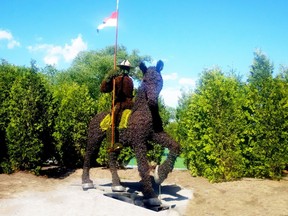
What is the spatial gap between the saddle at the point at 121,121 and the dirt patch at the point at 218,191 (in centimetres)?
265

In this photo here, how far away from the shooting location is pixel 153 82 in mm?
8086

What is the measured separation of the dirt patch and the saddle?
2650 mm

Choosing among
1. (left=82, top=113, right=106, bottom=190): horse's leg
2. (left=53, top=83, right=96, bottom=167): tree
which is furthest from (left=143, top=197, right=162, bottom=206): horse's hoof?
(left=53, top=83, right=96, bottom=167): tree

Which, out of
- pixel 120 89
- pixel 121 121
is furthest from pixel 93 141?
pixel 120 89

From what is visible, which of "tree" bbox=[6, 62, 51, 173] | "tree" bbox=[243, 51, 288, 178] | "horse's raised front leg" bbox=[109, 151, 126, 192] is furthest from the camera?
"tree" bbox=[6, 62, 51, 173]

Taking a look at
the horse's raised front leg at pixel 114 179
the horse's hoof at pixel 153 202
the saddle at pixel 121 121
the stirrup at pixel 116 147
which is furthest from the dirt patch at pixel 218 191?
the saddle at pixel 121 121

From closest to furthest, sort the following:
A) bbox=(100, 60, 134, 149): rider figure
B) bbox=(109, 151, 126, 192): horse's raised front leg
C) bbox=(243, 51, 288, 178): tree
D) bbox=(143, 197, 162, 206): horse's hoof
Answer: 1. bbox=(143, 197, 162, 206): horse's hoof
2. bbox=(100, 60, 134, 149): rider figure
3. bbox=(109, 151, 126, 192): horse's raised front leg
4. bbox=(243, 51, 288, 178): tree

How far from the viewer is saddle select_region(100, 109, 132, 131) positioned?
29.7ft

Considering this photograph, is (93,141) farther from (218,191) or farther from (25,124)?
(25,124)

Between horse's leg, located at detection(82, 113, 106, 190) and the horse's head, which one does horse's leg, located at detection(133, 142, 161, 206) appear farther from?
horse's leg, located at detection(82, 113, 106, 190)

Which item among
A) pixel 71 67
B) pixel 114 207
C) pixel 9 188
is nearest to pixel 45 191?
pixel 9 188

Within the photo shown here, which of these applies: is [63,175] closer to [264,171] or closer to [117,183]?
[117,183]

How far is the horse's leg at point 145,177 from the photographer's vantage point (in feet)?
26.2

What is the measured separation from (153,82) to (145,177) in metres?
2.36
